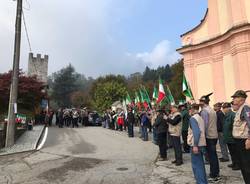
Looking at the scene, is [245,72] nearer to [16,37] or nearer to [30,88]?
[16,37]

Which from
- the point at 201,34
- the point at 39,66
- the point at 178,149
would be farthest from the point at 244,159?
the point at 39,66

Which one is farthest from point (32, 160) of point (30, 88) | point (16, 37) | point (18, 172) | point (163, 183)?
point (30, 88)

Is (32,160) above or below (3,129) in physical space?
below

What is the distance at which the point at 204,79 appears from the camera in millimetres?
21031

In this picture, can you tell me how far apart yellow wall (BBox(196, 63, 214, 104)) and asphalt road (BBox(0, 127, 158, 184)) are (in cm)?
1081

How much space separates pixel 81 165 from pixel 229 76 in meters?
14.1

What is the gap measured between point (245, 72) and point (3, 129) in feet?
46.9

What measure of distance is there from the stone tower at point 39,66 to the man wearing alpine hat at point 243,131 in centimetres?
5374

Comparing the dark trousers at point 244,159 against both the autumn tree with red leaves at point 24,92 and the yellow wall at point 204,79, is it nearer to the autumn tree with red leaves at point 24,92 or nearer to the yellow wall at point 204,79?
the yellow wall at point 204,79

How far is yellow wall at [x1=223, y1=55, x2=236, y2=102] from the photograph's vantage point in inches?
733

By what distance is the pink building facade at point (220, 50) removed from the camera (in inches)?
680

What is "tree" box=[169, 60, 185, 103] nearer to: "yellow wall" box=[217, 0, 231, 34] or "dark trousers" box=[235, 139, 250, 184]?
"yellow wall" box=[217, 0, 231, 34]

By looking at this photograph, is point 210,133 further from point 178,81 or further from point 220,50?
point 178,81

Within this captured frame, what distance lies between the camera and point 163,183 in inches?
249
